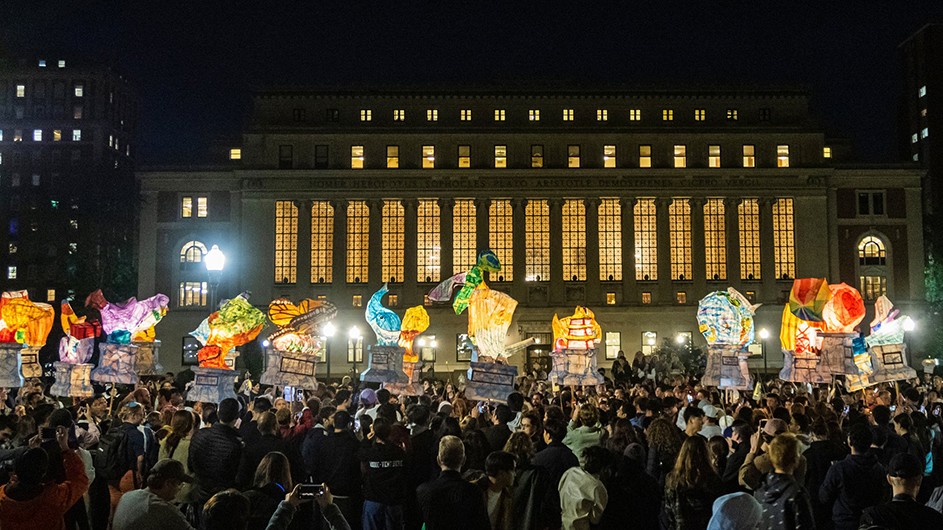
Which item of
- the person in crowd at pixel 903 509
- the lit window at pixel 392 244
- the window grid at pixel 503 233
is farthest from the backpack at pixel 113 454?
the lit window at pixel 392 244

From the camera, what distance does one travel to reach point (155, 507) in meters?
6.65

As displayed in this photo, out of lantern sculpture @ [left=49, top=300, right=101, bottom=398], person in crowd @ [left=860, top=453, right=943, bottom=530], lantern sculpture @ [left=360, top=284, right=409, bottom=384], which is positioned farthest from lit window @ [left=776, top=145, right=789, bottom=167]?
person in crowd @ [left=860, top=453, right=943, bottom=530]

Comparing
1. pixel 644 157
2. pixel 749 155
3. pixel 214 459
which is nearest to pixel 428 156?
pixel 644 157

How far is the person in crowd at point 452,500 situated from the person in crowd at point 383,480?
235cm

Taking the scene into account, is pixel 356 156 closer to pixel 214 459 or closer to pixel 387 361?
pixel 387 361

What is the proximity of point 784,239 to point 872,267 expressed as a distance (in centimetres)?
665

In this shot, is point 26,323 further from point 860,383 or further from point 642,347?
point 642,347

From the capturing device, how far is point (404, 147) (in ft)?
208

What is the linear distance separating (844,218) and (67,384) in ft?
182

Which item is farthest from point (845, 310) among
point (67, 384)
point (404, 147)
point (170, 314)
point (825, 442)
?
point (170, 314)

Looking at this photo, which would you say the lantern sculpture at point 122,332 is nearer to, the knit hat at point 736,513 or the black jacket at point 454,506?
the black jacket at point 454,506

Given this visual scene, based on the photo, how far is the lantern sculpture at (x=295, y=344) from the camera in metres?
19.6

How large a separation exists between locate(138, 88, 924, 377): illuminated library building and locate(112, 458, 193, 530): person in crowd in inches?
2130

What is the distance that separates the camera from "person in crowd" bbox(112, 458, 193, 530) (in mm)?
6578
